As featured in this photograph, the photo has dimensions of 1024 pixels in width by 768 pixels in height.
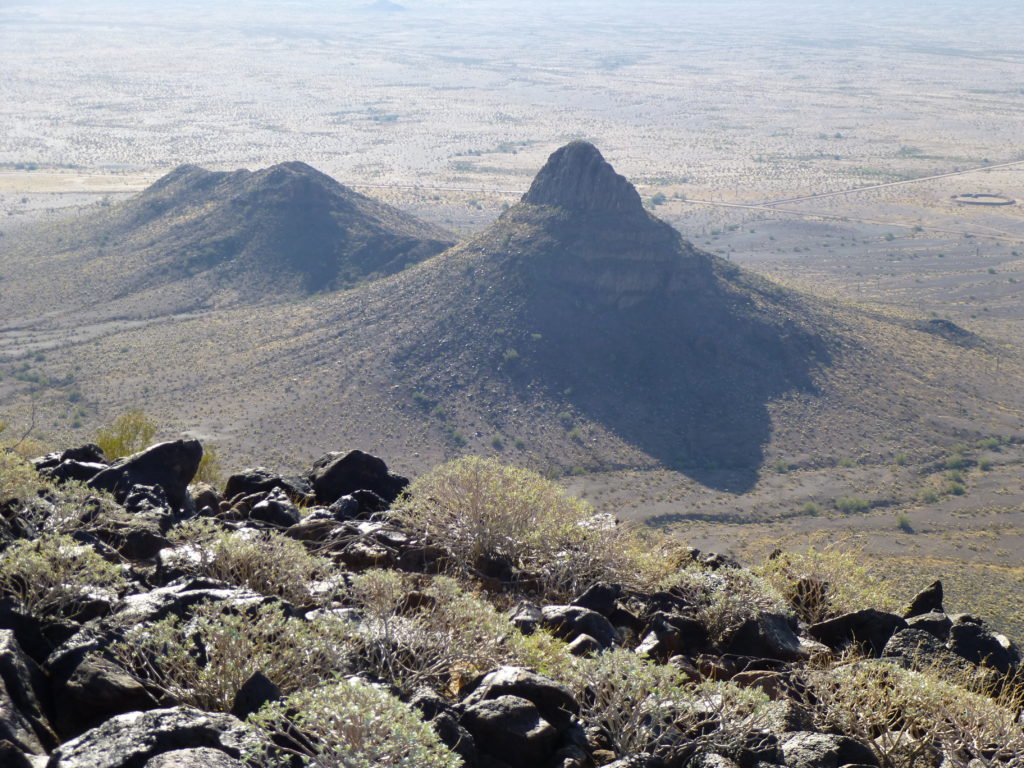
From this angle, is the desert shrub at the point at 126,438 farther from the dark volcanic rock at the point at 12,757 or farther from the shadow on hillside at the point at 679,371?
the shadow on hillside at the point at 679,371

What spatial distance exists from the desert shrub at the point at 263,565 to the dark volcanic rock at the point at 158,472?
459 centimetres

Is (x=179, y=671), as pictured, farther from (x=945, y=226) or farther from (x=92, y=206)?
(x=945, y=226)

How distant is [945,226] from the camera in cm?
11944

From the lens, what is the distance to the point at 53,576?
12.4 m

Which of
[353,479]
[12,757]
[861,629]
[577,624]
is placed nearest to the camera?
[12,757]

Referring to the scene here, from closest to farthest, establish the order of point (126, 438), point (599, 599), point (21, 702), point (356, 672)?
1. point (21, 702)
2. point (356, 672)
3. point (599, 599)
4. point (126, 438)

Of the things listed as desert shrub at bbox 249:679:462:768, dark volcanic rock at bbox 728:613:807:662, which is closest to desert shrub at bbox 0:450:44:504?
desert shrub at bbox 249:679:462:768

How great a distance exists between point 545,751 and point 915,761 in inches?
174

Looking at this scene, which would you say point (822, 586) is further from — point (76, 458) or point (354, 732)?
point (76, 458)

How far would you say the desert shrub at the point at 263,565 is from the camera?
14289mm

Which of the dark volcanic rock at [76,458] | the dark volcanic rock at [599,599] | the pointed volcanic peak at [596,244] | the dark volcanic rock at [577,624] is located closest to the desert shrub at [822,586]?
the dark volcanic rock at [599,599]

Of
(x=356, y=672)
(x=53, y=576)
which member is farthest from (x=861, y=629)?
(x=53, y=576)

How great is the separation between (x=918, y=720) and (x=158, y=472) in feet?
45.6

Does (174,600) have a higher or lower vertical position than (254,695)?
lower
